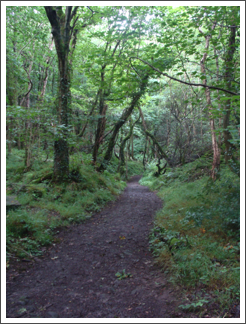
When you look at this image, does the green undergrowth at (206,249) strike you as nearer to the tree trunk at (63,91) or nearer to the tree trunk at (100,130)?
the tree trunk at (63,91)

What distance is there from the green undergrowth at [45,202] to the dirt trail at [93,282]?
0.47 m

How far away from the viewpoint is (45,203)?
6699mm

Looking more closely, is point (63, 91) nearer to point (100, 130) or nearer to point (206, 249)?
point (100, 130)

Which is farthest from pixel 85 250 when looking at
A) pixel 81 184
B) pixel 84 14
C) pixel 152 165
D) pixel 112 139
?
pixel 152 165

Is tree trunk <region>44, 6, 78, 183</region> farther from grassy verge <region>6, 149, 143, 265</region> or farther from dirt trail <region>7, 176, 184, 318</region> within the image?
dirt trail <region>7, 176, 184, 318</region>

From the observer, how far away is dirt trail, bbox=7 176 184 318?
2.68m

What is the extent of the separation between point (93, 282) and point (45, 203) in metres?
3.96

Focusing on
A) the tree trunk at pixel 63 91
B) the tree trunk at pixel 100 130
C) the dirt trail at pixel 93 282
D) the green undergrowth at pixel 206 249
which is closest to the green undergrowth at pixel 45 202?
the dirt trail at pixel 93 282

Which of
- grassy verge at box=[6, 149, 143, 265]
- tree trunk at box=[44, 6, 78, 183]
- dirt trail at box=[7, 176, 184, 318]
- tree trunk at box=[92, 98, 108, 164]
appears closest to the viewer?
dirt trail at box=[7, 176, 184, 318]

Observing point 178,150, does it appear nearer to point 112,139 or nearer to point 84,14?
point 112,139

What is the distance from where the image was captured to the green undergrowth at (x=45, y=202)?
4.50 metres

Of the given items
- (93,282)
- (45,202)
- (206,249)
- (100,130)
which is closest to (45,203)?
(45,202)

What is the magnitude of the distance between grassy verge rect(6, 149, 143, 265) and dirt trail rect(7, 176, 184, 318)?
0.43 m

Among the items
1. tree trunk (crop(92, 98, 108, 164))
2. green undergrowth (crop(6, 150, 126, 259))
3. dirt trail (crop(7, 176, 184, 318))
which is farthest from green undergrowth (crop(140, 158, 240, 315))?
tree trunk (crop(92, 98, 108, 164))
